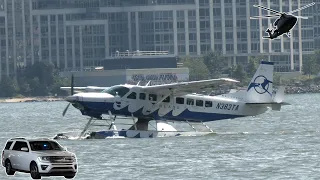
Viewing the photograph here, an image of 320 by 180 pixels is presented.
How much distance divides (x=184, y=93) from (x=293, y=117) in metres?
33.4

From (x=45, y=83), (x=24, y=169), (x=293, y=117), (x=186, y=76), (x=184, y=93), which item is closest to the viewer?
(x=24, y=169)

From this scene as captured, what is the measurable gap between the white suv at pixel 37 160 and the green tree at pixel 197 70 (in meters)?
150

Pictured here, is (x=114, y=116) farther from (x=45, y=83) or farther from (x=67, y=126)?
(x=45, y=83)

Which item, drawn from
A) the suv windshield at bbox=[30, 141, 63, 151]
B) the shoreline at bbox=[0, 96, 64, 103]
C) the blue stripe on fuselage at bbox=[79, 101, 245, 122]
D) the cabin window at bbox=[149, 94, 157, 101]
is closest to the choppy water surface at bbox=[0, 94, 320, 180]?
the blue stripe on fuselage at bbox=[79, 101, 245, 122]

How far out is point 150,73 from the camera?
185875 mm

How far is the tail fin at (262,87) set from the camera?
227ft

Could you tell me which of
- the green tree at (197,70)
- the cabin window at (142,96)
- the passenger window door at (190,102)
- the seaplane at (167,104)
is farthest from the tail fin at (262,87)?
the green tree at (197,70)

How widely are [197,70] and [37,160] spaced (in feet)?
509

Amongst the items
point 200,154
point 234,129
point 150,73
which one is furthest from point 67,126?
point 150,73

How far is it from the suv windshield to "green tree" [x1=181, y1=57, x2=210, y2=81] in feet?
488

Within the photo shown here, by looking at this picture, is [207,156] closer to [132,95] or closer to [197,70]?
[132,95]

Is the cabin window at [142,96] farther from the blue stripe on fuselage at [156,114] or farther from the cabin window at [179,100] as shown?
the cabin window at [179,100]

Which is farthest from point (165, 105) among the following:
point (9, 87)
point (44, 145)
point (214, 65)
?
point (9, 87)

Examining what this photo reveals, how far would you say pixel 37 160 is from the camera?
38.9 m
